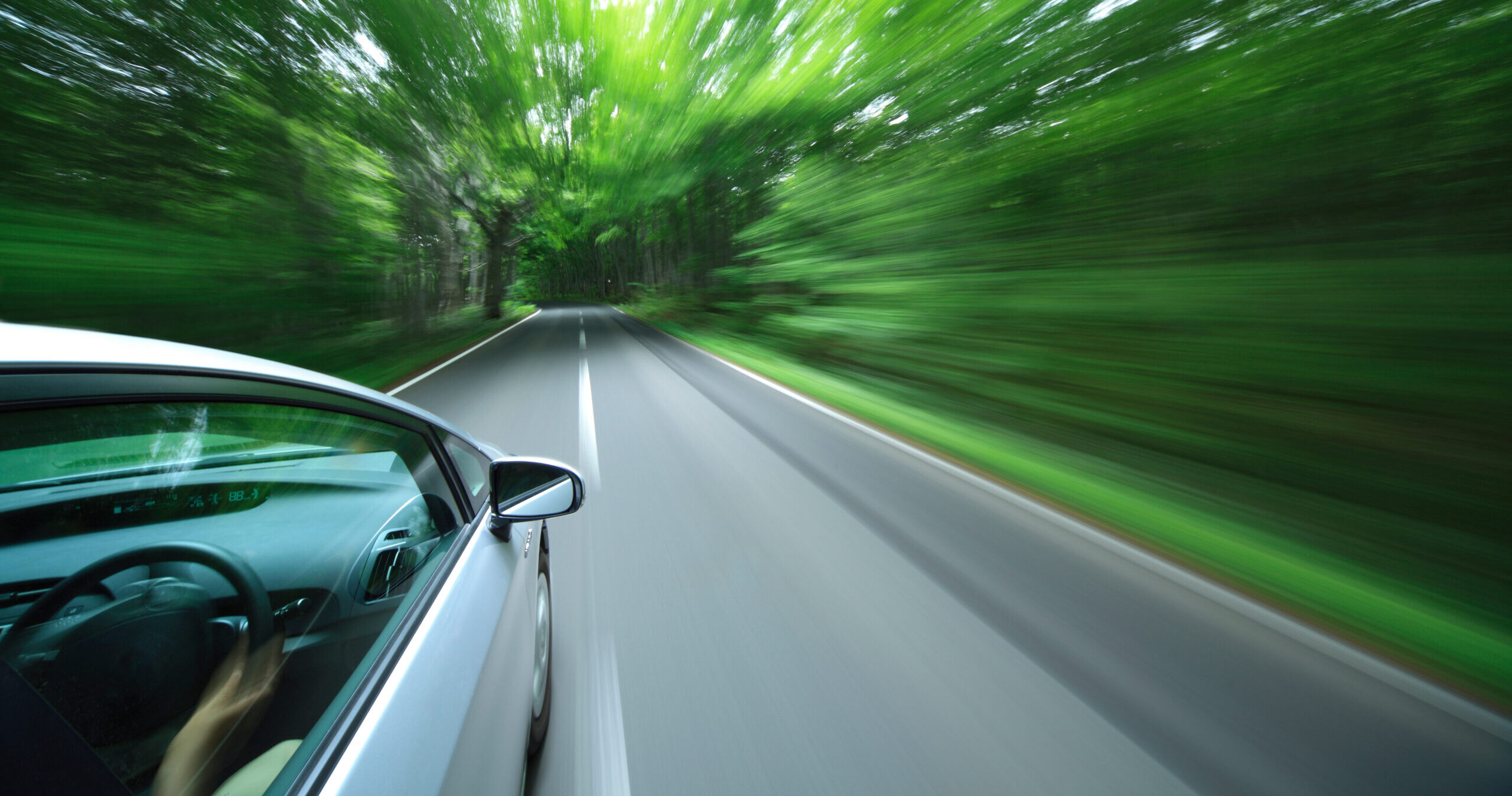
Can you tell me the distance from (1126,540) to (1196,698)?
1.68 metres

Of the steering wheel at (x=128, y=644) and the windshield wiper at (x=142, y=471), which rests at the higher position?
the windshield wiper at (x=142, y=471)

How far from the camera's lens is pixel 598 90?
1884cm

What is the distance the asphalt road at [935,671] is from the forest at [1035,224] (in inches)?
23.3

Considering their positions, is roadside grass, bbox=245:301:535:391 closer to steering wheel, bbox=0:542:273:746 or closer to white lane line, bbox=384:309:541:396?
white lane line, bbox=384:309:541:396

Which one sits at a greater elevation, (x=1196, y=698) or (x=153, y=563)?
(x=153, y=563)

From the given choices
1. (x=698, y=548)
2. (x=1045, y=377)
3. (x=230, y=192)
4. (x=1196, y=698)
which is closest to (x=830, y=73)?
(x=1045, y=377)

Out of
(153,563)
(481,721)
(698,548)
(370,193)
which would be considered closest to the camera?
(153,563)

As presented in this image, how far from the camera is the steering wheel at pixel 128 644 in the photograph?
2.70 feet

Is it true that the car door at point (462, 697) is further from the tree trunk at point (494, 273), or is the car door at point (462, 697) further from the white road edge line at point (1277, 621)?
the tree trunk at point (494, 273)

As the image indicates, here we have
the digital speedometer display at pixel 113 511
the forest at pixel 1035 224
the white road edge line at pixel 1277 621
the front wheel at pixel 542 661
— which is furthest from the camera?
the forest at pixel 1035 224

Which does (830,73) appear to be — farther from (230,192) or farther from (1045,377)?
(230,192)

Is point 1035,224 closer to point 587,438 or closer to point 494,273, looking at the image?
point 587,438

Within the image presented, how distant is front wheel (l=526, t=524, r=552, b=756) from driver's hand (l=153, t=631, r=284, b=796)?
31.9 inches

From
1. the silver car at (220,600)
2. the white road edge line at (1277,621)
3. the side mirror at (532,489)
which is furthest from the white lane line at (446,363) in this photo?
the white road edge line at (1277,621)
